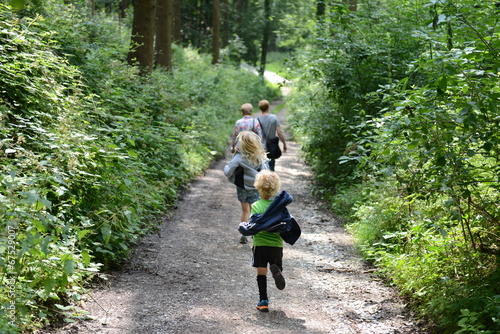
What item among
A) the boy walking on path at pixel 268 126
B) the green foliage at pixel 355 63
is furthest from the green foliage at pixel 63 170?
the green foliage at pixel 355 63

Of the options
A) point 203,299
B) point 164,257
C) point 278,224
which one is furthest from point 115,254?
point 278,224

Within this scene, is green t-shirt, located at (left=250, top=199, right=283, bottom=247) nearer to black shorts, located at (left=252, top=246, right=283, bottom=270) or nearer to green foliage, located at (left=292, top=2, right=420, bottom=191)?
black shorts, located at (left=252, top=246, right=283, bottom=270)

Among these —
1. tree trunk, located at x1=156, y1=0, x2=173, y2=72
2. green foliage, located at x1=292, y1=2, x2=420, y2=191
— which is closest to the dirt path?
green foliage, located at x1=292, y1=2, x2=420, y2=191

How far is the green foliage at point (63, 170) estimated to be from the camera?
14.2ft

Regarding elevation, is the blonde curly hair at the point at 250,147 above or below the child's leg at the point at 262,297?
above

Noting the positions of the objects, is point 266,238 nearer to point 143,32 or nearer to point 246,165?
point 246,165

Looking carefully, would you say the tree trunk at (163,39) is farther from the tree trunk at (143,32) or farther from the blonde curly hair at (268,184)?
the blonde curly hair at (268,184)

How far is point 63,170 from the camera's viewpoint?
235 inches

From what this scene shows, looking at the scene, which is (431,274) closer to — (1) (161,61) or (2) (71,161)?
(2) (71,161)

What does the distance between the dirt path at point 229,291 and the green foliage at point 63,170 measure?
0.41 meters

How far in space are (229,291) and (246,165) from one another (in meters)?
2.42

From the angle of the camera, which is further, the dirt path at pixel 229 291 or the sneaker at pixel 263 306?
the sneaker at pixel 263 306

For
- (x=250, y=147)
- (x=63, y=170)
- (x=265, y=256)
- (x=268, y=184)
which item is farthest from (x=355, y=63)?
(x=63, y=170)

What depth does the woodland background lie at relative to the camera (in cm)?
453
